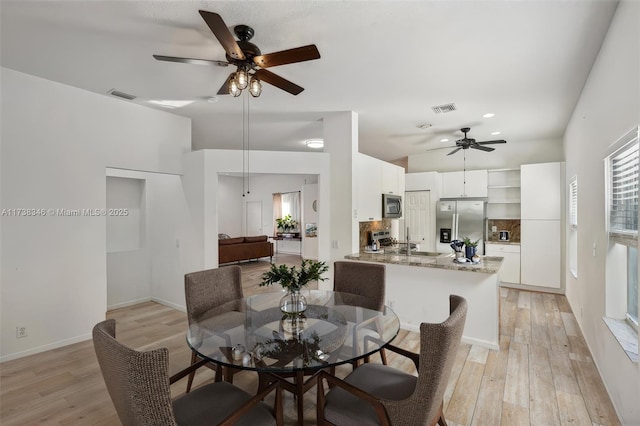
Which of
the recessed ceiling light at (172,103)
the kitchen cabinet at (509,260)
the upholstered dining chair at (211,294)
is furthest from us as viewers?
the kitchen cabinet at (509,260)

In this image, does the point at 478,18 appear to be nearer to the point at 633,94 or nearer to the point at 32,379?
the point at 633,94

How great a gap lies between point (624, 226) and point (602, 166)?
674mm

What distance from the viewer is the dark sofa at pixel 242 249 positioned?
784 centimetres

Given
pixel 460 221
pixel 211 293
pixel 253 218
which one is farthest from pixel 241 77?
pixel 253 218

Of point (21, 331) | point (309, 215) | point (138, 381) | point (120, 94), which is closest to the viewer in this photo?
point (138, 381)

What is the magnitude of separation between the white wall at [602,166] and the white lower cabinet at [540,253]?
1.67 m

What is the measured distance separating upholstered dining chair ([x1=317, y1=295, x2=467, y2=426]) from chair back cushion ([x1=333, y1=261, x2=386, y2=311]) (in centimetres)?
96

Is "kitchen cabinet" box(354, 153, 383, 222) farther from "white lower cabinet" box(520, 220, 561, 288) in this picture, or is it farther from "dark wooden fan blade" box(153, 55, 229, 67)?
"white lower cabinet" box(520, 220, 561, 288)

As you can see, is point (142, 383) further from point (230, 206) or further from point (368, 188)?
point (230, 206)

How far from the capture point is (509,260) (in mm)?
5836

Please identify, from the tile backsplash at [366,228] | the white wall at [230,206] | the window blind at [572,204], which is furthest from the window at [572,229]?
the white wall at [230,206]

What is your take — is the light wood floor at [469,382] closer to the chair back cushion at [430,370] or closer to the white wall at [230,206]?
the chair back cushion at [430,370]

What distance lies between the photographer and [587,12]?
2.16 meters

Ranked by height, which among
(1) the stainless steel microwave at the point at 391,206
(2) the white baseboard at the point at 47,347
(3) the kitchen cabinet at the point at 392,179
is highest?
(3) the kitchen cabinet at the point at 392,179
